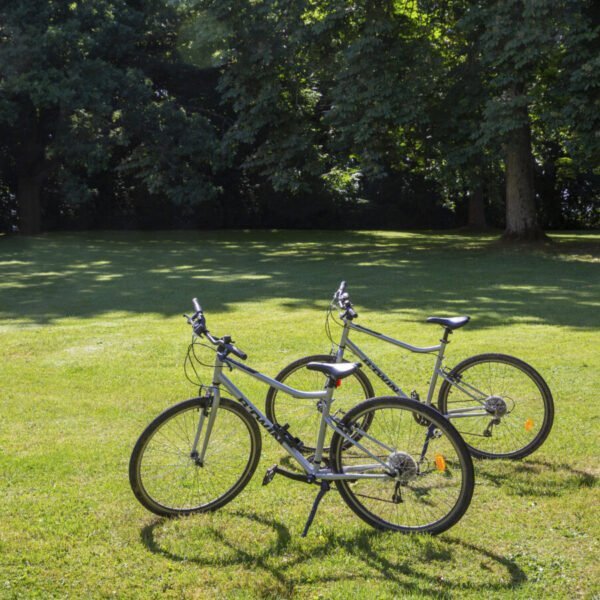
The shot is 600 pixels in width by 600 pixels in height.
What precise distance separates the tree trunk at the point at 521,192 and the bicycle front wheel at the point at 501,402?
18068 millimetres

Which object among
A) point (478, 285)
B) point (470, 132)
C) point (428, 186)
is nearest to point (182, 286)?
point (478, 285)

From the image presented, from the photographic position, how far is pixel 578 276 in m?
16.9

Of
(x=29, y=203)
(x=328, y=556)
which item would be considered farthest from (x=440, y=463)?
(x=29, y=203)

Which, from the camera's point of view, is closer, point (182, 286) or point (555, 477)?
point (555, 477)

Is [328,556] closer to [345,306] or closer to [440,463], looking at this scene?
[440,463]

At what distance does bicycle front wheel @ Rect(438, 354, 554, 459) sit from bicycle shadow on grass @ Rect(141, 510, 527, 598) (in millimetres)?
1366

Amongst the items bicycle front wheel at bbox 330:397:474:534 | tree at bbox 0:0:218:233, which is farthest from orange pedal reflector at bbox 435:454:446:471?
tree at bbox 0:0:218:233

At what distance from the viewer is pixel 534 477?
212 inches

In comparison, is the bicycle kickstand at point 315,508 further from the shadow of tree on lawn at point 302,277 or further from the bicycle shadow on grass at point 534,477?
the shadow of tree on lawn at point 302,277

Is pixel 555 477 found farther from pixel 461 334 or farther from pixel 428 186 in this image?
pixel 428 186

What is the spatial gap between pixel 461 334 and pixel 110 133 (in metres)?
22.8

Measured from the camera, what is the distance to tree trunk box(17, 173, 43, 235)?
108ft

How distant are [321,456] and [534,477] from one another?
1628mm

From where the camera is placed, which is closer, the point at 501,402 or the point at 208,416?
the point at 208,416
